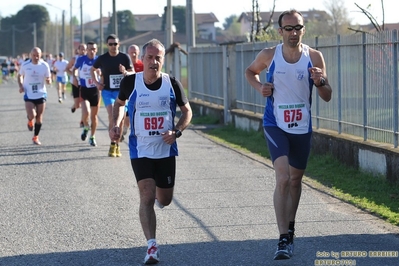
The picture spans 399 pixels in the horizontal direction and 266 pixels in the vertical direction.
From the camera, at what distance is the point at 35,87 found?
59.8 feet

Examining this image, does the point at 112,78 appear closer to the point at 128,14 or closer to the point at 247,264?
the point at 247,264

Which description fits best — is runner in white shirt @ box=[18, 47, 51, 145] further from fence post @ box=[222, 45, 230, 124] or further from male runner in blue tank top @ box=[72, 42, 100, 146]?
fence post @ box=[222, 45, 230, 124]

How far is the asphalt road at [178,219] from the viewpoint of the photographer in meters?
7.83

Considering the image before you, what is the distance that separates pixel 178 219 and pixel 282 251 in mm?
2331

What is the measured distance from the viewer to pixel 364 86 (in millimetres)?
13453

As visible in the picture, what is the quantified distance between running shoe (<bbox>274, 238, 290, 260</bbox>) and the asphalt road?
7 centimetres

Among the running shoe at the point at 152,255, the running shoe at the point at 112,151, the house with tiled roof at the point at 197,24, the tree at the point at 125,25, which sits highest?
the house with tiled roof at the point at 197,24

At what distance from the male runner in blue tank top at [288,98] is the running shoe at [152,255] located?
1.04m

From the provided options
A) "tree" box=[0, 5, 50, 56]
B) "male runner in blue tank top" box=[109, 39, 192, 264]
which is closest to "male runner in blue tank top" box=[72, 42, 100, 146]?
"male runner in blue tank top" box=[109, 39, 192, 264]

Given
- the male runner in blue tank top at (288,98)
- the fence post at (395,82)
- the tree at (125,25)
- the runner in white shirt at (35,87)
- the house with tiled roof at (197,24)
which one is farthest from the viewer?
the house with tiled roof at (197,24)

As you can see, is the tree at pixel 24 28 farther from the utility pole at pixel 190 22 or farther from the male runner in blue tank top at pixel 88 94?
the male runner in blue tank top at pixel 88 94

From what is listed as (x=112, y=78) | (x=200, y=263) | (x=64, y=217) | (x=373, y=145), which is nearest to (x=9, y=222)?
(x=64, y=217)

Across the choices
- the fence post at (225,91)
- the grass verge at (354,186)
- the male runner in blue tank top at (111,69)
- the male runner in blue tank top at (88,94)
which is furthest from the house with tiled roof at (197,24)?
the grass verge at (354,186)

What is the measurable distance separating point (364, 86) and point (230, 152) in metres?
3.89
